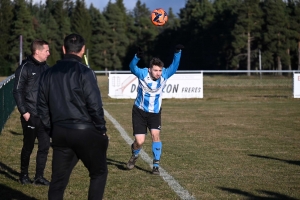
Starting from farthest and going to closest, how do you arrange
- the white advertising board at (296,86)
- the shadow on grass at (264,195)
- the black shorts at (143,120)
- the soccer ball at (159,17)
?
the white advertising board at (296,86) → the soccer ball at (159,17) → the black shorts at (143,120) → the shadow on grass at (264,195)

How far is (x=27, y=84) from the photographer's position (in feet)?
27.4

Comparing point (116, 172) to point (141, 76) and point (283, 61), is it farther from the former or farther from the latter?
point (283, 61)

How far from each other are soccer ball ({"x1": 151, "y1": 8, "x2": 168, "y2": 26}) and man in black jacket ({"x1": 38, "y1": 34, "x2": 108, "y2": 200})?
9218 millimetres

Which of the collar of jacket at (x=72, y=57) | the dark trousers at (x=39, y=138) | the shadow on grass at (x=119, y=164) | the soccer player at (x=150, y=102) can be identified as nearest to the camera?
the collar of jacket at (x=72, y=57)

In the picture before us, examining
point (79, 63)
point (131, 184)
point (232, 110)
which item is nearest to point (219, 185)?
point (131, 184)

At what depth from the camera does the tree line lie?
78125mm

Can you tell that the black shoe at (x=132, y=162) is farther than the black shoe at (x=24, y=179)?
Yes

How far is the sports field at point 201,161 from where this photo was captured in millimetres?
7980

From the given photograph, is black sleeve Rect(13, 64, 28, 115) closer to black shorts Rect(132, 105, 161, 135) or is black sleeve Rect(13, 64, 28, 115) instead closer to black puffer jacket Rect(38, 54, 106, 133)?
black shorts Rect(132, 105, 161, 135)

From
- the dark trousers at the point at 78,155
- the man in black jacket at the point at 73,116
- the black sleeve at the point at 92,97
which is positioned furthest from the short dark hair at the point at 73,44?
the dark trousers at the point at 78,155

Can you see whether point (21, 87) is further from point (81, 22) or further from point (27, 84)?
point (81, 22)

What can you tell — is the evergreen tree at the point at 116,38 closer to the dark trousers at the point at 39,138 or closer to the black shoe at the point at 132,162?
the black shoe at the point at 132,162

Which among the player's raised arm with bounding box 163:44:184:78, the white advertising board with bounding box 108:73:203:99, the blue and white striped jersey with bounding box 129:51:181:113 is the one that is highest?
the player's raised arm with bounding box 163:44:184:78

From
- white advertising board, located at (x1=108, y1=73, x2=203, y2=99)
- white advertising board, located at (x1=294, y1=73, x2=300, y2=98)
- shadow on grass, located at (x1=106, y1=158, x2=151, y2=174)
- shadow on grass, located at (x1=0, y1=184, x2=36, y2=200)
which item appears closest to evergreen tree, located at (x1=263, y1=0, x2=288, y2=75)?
white advertising board, located at (x1=294, y1=73, x2=300, y2=98)
